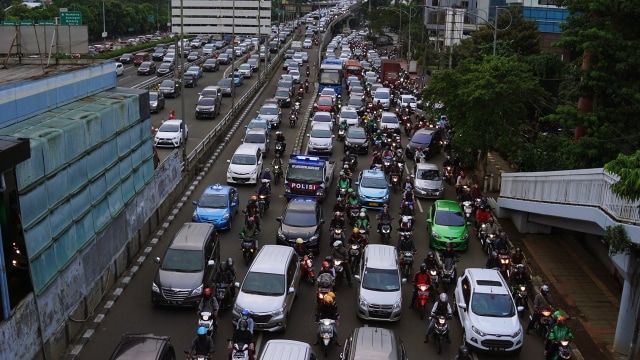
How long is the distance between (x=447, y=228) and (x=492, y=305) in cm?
687

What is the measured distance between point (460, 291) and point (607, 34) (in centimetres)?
949

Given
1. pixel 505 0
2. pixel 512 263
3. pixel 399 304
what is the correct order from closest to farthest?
pixel 399 304
pixel 512 263
pixel 505 0

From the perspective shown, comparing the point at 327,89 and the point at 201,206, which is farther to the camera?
the point at 327,89

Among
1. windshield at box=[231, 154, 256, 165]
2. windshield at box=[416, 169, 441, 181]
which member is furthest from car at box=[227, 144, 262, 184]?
windshield at box=[416, 169, 441, 181]

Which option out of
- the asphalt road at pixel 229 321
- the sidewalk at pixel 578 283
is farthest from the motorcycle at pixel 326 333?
the sidewalk at pixel 578 283

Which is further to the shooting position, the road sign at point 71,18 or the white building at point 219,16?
the white building at point 219,16

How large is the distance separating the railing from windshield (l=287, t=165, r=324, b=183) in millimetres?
7462

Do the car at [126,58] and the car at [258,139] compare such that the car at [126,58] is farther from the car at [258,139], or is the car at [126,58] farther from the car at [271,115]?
the car at [258,139]

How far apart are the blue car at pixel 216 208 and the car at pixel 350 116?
1725cm

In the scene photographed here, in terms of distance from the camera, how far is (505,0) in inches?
2803

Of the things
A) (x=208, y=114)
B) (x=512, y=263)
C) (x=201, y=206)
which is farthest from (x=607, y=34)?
(x=208, y=114)

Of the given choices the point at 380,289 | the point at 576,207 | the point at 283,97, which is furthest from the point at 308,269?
the point at 283,97

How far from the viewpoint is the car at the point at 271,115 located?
137 feet

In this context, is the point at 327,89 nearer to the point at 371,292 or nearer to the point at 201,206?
the point at 201,206
